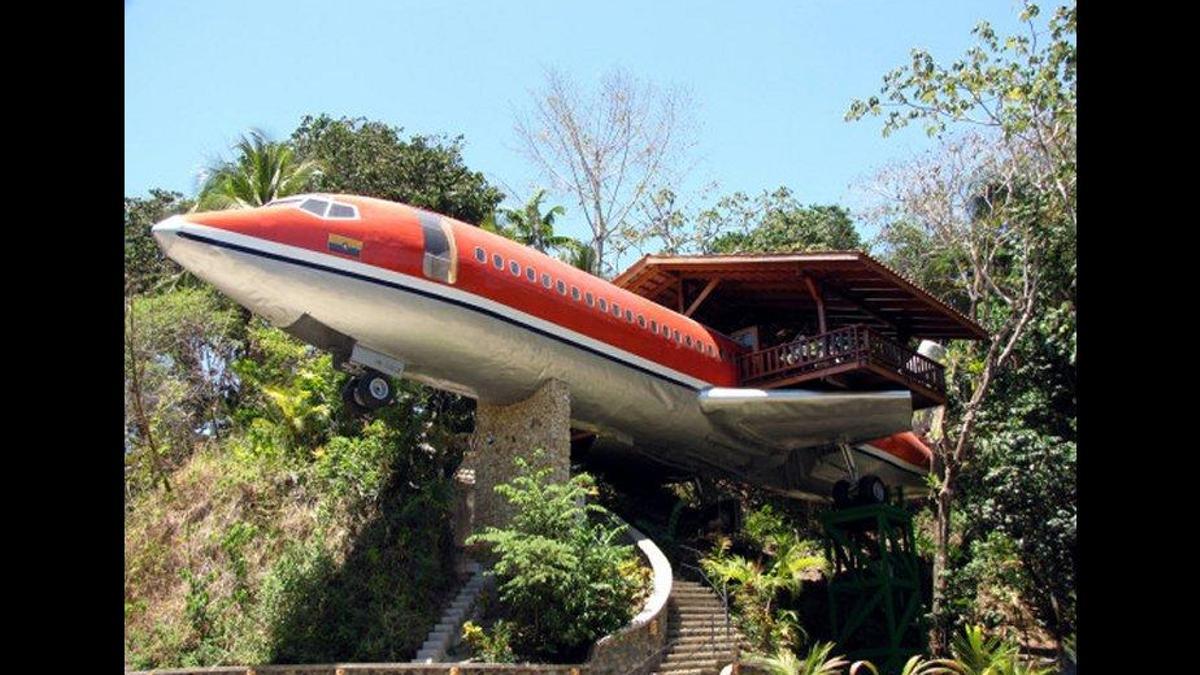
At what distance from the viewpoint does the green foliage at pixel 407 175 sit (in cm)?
3409

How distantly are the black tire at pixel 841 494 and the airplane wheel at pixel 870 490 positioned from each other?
Result: 1.03ft

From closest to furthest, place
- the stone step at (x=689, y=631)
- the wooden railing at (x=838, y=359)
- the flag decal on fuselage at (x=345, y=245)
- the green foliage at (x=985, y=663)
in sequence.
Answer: the green foliage at (x=985, y=663)
the flag decal on fuselage at (x=345, y=245)
the stone step at (x=689, y=631)
the wooden railing at (x=838, y=359)

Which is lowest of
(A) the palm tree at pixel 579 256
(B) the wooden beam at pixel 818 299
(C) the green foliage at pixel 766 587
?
(C) the green foliage at pixel 766 587

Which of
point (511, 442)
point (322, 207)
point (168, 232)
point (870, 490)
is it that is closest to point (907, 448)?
point (870, 490)

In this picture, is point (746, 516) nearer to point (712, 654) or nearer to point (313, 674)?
point (712, 654)

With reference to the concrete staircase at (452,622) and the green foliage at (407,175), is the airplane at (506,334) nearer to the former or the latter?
the concrete staircase at (452,622)

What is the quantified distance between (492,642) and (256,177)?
20489mm

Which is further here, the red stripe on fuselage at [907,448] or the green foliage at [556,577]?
the red stripe on fuselage at [907,448]

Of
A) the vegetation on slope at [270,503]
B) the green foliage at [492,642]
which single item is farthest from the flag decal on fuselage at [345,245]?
the green foliage at [492,642]

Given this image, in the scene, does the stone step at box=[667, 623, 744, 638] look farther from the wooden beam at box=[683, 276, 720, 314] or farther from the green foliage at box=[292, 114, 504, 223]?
the green foliage at box=[292, 114, 504, 223]

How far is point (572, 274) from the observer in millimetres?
23484

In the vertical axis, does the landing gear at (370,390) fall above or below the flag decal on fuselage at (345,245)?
below
